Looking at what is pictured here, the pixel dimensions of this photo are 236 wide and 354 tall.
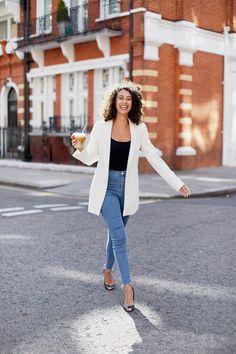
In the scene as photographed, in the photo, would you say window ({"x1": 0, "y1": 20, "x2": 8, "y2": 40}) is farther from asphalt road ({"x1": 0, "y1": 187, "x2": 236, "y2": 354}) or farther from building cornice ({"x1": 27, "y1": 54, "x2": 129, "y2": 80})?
asphalt road ({"x1": 0, "y1": 187, "x2": 236, "y2": 354})

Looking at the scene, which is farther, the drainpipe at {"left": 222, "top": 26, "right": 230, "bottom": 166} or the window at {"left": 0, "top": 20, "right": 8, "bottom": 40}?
the window at {"left": 0, "top": 20, "right": 8, "bottom": 40}

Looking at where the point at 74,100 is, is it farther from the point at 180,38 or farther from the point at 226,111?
the point at 226,111

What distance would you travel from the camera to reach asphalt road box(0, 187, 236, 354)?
4062 mm

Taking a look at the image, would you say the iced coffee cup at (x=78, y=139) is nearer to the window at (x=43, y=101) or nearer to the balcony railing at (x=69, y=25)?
the balcony railing at (x=69, y=25)

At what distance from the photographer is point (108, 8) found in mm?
19844

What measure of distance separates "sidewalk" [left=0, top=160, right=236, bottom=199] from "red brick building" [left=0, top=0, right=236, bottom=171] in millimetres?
1129

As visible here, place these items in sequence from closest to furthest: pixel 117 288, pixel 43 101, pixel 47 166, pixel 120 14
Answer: pixel 117 288, pixel 120 14, pixel 47 166, pixel 43 101

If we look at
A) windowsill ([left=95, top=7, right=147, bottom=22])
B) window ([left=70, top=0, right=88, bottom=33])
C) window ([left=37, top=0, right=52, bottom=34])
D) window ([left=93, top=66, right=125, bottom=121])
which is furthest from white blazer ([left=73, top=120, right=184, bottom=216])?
window ([left=37, top=0, right=52, bottom=34])

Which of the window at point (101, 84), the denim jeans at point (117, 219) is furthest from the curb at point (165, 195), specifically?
the denim jeans at point (117, 219)

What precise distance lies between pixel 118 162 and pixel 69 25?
55.1ft

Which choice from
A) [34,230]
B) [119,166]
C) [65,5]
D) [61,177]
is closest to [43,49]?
[65,5]

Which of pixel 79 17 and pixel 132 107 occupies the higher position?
pixel 79 17

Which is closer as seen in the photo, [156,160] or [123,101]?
[123,101]

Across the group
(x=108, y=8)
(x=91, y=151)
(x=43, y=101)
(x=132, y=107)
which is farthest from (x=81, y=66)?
(x=91, y=151)
